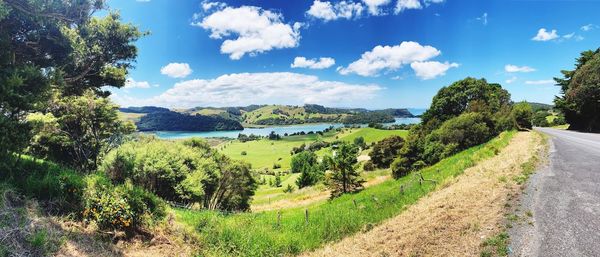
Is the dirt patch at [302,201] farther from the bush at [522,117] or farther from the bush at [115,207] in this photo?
the bush at [115,207]

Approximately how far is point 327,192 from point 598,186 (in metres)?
41.6

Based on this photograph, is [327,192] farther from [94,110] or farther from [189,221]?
[189,221]

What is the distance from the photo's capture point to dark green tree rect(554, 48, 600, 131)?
37.7m

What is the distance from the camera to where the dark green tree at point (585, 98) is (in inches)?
1485

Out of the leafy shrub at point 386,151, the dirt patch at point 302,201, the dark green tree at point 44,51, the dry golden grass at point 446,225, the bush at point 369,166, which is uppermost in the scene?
the dark green tree at point 44,51

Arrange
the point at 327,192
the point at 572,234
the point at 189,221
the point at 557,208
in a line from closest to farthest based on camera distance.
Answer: the point at 572,234
the point at 557,208
the point at 189,221
the point at 327,192

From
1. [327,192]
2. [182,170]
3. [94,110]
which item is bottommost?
[327,192]

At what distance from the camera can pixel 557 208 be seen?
8945 mm

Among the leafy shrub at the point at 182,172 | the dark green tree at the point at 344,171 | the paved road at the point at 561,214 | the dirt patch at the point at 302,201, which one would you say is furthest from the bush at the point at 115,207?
the dirt patch at the point at 302,201

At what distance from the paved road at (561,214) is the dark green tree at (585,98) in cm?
3322

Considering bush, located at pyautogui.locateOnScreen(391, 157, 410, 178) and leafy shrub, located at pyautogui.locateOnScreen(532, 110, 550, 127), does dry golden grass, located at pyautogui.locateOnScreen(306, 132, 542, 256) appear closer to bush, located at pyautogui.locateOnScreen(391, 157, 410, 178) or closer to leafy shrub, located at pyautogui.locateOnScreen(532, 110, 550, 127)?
bush, located at pyautogui.locateOnScreen(391, 157, 410, 178)

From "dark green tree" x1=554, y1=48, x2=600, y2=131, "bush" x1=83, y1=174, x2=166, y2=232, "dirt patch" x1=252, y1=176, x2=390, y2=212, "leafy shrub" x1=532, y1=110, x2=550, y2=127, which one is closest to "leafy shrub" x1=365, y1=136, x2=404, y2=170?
"dirt patch" x1=252, y1=176, x2=390, y2=212

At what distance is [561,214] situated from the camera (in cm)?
852

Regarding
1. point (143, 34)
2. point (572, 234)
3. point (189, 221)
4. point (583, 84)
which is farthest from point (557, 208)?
point (583, 84)
